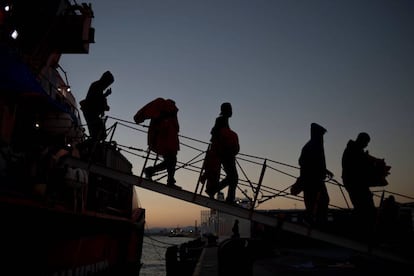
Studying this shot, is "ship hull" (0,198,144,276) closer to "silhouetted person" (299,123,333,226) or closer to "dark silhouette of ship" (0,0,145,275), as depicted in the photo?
"dark silhouette of ship" (0,0,145,275)

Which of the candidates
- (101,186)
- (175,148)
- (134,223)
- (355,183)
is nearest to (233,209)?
(175,148)

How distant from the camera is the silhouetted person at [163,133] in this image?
7.07 meters

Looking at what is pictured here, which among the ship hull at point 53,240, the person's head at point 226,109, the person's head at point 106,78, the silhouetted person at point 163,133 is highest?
the person's head at point 106,78

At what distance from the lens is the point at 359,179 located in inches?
245

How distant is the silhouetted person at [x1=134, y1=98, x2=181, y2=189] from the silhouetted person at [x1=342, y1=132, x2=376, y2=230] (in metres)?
3.11

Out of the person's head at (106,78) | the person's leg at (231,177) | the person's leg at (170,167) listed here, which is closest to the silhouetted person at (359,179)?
the person's leg at (231,177)

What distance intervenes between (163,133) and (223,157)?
4.03 feet

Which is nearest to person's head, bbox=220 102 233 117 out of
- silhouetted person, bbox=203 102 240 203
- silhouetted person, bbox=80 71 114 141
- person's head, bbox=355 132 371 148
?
silhouetted person, bbox=203 102 240 203

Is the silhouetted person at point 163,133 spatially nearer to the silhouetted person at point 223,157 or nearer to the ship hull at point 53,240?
the silhouetted person at point 223,157

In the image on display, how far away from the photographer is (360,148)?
21.0 feet

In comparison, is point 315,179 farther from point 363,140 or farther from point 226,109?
point 226,109

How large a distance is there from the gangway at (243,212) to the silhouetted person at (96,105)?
1348 millimetres

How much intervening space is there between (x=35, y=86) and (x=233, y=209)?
498 cm

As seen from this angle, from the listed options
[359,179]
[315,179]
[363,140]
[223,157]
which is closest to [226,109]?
[223,157]
